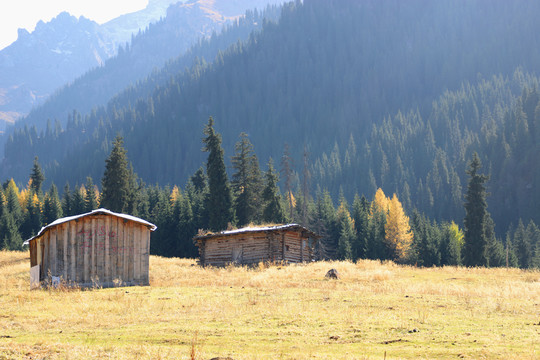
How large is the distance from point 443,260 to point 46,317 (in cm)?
6564

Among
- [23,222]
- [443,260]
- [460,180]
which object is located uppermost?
[460,180]

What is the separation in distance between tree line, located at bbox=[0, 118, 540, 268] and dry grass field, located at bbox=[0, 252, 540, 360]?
92.8 ft

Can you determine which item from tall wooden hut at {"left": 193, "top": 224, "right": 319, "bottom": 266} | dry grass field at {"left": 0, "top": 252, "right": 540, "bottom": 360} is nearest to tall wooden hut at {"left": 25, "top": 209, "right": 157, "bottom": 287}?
dry grass field at {"left": 0, "top": 252, "right": 540, "bottom": 360}

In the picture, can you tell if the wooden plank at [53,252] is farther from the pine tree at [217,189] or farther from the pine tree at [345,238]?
the pine tree at [345,238]

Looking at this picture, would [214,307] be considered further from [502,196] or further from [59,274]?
[502,196]

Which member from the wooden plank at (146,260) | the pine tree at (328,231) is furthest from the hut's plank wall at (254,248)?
the pine tree at (328,231)

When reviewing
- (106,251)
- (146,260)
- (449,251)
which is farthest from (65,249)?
(449,251)

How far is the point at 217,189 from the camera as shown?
2559 inches

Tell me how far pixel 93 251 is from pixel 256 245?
17617mm

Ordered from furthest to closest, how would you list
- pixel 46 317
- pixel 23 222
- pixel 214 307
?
pixel 23 222 → pixel 214 307 → pixel 46 317

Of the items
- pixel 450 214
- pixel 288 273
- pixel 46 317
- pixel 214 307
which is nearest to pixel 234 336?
pixel 214 307

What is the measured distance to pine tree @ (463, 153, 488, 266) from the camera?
6174cm

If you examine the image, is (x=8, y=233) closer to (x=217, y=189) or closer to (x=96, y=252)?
(x=217, y=189)

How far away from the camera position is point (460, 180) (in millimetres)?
169125
